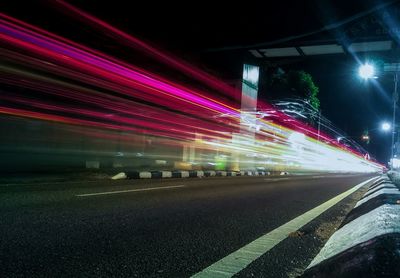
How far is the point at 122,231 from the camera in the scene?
4.33 m

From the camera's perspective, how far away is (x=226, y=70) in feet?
79.2

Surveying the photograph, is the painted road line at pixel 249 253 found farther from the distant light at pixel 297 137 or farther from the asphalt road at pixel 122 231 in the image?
the distant light at pixel 297 137

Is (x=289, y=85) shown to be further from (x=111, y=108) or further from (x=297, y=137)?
(x=111, y=108)

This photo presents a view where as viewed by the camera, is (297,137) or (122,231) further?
(297,137)

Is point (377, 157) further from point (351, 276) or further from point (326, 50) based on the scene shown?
point (351, 276)

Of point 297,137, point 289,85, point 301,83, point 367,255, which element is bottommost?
point 367,255

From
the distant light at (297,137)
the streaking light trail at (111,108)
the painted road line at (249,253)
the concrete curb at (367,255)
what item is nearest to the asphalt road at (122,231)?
the painted road line at (249,253)

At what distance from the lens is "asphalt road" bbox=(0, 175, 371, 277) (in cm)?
305

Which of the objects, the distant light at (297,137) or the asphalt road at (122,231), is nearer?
the asphalt road at (122,231)

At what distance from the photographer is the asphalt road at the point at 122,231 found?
10.00 ft

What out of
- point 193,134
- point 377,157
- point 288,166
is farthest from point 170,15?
point 377,157

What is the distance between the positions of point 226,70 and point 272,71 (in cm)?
1254

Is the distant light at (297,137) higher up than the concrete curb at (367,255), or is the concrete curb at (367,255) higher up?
the distant light at (297,137)

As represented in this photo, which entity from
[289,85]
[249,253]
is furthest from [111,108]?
[289,85]
